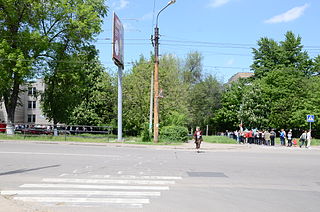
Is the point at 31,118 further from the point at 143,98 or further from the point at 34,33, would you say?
the point at 34,33

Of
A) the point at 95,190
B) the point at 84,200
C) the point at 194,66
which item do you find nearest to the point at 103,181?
the point at 95,190

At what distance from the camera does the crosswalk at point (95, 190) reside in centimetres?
659

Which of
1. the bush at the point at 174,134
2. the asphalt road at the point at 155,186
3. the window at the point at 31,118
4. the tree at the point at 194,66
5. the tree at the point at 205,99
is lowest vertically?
the asphalt road at the point at 155,186

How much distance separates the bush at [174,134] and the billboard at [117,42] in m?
7.04

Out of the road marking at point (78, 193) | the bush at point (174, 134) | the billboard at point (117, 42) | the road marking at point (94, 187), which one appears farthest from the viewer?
the bush at point (174, 134)

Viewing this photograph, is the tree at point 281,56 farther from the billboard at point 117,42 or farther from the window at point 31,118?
the window at point 31,118

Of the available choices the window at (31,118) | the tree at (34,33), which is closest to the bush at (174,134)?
the tree at (34,33)

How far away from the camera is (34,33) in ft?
88.3

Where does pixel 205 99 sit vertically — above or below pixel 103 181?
above

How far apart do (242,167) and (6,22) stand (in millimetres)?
25855

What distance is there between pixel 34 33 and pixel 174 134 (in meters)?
14.7

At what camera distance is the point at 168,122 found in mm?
31688

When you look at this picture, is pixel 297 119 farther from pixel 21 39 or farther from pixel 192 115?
pixel 21 39

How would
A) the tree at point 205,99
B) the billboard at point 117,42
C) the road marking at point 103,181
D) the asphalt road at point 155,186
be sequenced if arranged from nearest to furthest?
the asphalt road at point 155,186, the road marking at point 103,181, the billboard at point 117,42, the tree at point 205,99
